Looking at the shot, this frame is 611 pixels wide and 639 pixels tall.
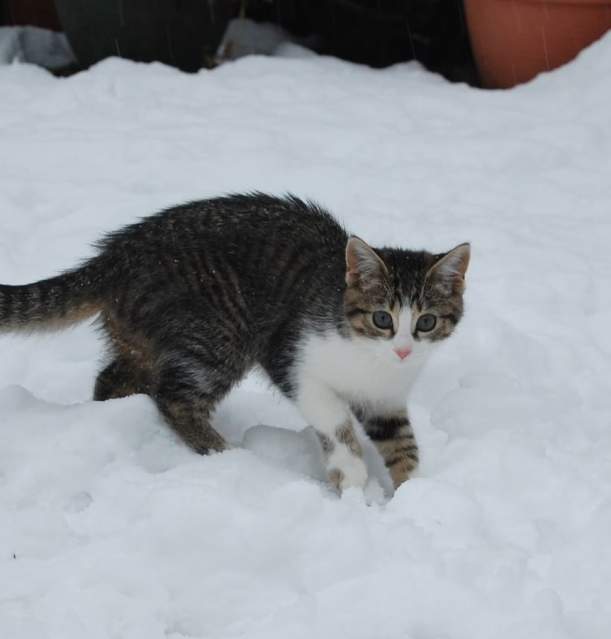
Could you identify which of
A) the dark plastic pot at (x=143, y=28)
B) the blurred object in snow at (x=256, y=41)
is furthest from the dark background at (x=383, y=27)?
the dark plastic pot at (x=143, y=28)

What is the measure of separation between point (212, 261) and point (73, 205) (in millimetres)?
1980

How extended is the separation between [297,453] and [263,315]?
517mm

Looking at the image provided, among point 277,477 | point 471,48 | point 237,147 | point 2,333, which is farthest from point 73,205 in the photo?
point 471,48

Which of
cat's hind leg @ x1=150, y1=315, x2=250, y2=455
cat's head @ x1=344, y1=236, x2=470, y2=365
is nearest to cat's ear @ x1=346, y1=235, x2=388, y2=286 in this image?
cat's head @ x1=344, y1=236, x2=470, y2=365

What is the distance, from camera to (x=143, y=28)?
26.7 feet

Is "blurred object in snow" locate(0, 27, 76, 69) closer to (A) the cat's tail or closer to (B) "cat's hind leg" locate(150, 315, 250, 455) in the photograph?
(A) the cat's tail

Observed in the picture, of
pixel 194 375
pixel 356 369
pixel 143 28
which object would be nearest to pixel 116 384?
pixel 194 375

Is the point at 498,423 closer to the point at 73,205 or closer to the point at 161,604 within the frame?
the point at 161,604

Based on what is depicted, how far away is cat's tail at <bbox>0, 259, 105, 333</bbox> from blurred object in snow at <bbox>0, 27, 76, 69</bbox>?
15.8 feet

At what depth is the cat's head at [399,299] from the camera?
149 inches

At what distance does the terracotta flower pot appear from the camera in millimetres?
7539

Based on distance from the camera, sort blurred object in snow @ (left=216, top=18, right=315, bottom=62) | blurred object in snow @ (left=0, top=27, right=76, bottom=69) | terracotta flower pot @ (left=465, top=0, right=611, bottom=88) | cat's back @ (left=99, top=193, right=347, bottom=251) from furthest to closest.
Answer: blurred object in snow @ (left=216, top=18, right=315, bottom=62) < blurred object in snow @ (left=0, top=27, right=76, bottom=69) < terracotta flower pot @ (left=465, top=0, right=611, bottom=88) < cat's back @ (left=99, top=193, right=347, bottom=251)

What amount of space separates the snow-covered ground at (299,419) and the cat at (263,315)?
0.57 ft

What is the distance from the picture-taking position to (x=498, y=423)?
13.6 feet
